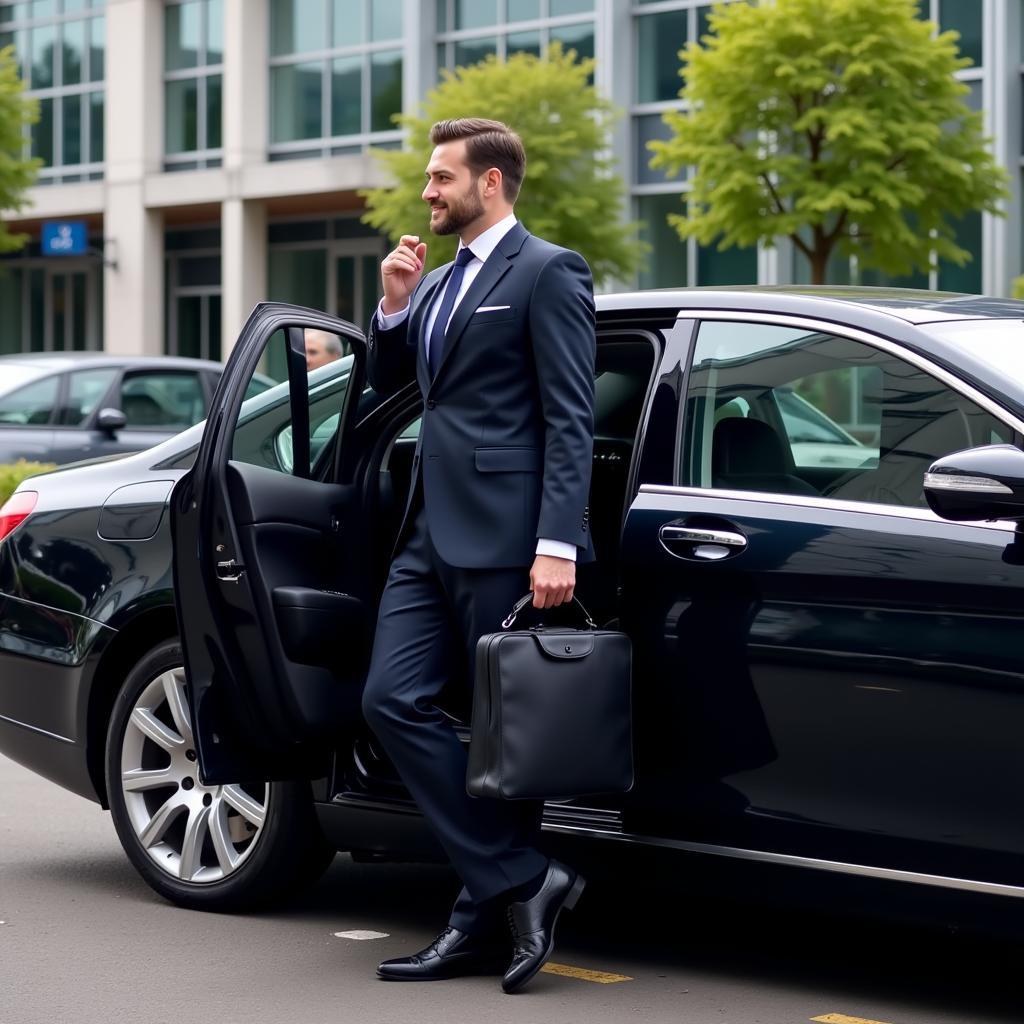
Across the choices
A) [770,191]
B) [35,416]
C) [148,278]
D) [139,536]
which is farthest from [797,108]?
[148,278]

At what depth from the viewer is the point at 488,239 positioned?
189 inches

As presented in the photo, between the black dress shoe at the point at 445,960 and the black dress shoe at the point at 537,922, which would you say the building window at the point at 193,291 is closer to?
the black dress shoe at the point at 445,960

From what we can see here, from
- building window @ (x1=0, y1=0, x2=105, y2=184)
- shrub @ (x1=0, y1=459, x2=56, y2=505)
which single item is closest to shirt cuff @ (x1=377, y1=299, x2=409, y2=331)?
shrub @ (x1=0, y1=459, x2=56, y2=505)

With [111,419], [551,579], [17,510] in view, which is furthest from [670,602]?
[111,419]

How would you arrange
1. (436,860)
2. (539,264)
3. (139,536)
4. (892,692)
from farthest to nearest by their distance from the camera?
(139,536) < (436,860) < (539,264) < (892,692)

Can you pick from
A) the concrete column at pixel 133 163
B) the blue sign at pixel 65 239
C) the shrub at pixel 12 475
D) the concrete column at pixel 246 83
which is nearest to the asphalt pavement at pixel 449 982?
the shrub at pixel 12 475

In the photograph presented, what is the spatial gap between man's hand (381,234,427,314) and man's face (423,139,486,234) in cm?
8

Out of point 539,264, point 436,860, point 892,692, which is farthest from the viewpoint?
Result: point 436,860

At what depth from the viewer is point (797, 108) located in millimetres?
21328

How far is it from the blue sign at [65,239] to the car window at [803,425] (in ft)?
107

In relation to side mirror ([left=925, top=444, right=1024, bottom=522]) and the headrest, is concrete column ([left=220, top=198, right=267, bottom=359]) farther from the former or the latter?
side mirror ([left=925, top=444, right=1024, bottom=522])

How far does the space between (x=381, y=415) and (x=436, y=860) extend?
3.67ft

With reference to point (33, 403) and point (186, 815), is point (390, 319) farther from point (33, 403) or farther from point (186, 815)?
point (33, 403)

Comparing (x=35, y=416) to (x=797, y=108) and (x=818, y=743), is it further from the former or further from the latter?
(x=818, y=743)
